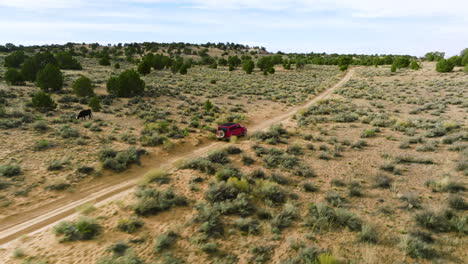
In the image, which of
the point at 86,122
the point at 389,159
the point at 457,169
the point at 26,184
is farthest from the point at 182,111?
the point at 457,169

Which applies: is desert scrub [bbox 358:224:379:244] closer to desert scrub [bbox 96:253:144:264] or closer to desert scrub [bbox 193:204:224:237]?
desert scrub [bbox 193:204:224:237]

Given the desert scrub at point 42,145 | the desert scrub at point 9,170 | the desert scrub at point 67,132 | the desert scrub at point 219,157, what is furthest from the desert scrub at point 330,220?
the desert scrub at point 67,132

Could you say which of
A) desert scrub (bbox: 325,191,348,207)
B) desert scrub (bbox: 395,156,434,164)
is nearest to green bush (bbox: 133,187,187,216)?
desert scrub (bbox: 325,191,348,207)

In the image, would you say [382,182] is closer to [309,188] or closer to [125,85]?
[309,188]

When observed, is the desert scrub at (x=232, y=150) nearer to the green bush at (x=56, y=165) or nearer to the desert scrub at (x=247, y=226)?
the desert scrub at (x=247, y=226)

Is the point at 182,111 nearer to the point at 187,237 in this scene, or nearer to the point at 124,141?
the point at 124,141

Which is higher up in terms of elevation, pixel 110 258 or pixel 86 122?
pixel 86 122

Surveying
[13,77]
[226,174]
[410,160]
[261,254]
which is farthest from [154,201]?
[13,77]
